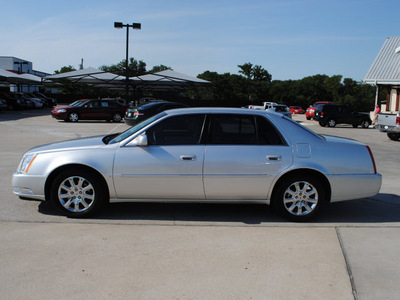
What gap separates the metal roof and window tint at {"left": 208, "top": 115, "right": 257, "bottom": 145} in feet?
85.8

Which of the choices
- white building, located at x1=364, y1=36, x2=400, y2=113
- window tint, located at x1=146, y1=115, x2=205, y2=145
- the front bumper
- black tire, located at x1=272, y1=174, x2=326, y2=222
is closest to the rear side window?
window tint, located at x1=146, y1=115, x2=205, y2=145

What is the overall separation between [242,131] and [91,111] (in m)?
22.0

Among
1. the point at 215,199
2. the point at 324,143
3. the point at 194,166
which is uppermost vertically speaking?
the point at 324,143

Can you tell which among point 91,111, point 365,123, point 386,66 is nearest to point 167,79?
point 91,111

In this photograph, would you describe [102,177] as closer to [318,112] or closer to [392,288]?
[392,288]

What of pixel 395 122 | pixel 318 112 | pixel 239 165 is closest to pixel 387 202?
pixel 239 165

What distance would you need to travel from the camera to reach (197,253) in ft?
14.5

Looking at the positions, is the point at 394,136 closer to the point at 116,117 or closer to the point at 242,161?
the point at 242,161

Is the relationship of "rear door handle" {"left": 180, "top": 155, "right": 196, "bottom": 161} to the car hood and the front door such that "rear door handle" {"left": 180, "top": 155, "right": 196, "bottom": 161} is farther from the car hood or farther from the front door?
the car hood

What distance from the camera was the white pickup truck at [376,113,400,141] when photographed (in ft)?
57.5

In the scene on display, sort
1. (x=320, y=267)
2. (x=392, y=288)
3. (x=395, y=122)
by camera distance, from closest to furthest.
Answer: (x=392, y=288), (x=320, y=267), (x=395, y=122)

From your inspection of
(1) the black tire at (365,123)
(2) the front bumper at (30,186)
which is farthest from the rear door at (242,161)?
(1) the black tire at (365,123)

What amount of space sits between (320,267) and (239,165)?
1736 millimetres

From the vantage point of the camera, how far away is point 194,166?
17.7 ft
